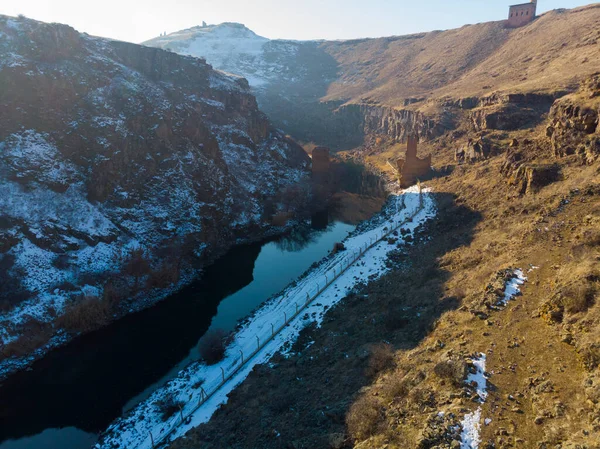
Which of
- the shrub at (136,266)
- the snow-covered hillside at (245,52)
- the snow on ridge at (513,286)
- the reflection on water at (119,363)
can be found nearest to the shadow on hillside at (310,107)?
the snow-covered hillside at (245,52)

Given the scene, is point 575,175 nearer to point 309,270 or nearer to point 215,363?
point 309,270

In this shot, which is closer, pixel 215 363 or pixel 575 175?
pixel 215 363

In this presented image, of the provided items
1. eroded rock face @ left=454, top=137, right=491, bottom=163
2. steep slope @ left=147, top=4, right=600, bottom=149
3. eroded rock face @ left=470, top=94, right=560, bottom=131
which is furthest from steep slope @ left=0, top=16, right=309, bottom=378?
steep slope @ left=147, top=4, right=600, bottom=149

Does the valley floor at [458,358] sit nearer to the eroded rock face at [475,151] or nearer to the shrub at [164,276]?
the shrub at [164,276]

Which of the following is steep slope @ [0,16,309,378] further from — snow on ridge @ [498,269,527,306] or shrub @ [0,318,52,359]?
snow on ridge @ [498,269,527,306]

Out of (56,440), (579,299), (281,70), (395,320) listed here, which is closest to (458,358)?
(579,299)

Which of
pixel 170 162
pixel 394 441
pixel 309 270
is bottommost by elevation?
pixel 309 270

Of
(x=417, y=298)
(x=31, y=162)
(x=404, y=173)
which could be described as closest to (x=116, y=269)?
(x=31, y=162)
